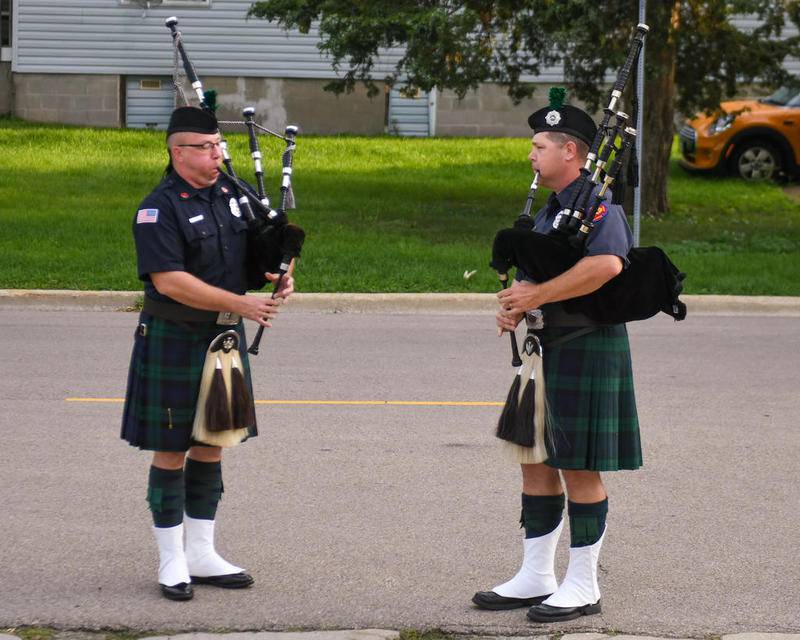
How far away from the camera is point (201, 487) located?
522 centimetres

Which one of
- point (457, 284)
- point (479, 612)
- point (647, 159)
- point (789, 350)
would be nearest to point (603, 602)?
point (479, 612)

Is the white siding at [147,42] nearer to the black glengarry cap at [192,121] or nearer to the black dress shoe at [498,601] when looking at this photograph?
the black glengarry cap at [192,121]

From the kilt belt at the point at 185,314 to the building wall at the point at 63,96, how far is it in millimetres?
24189

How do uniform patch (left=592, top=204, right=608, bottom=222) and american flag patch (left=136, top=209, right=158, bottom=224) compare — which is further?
american flag patch (left=136, top=209, right=158, bottom=224)

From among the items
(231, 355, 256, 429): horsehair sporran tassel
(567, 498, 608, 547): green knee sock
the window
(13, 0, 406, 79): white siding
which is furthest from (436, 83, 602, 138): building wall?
(567, 498, 608, 547): green knee sock

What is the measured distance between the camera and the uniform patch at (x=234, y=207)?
508cm

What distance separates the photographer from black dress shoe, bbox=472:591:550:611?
198 inches

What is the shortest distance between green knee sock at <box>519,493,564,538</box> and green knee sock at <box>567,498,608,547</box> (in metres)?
0.11

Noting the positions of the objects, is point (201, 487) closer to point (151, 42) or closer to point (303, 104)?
point (303, 104)

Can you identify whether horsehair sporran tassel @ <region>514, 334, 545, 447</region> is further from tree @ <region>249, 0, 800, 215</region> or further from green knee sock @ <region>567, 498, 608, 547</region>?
tree @ <region>249, 0, 800, 215</region>

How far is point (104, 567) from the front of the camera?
18.0 feet

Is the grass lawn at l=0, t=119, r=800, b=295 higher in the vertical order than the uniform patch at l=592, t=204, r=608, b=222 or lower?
lower

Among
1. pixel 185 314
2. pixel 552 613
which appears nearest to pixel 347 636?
pixel 552 613

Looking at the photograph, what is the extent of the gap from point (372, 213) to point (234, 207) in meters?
13.2
